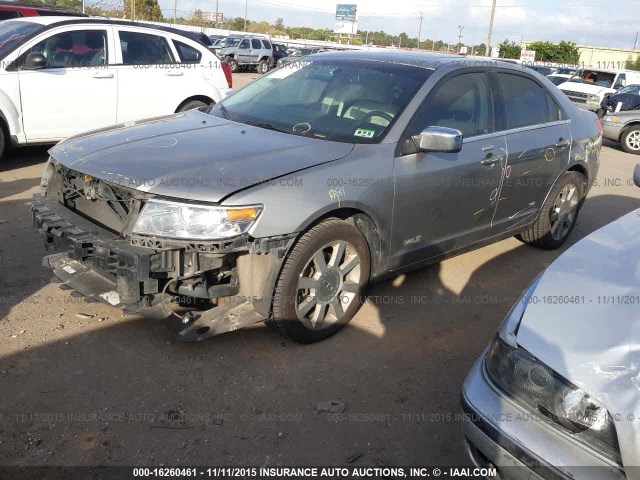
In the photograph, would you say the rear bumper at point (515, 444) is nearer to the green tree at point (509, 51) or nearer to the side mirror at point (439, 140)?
the side mirror at point (439, 140)

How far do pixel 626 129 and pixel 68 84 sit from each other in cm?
1223

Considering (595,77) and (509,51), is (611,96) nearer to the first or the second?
(595,77)

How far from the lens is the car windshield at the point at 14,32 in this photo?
Answer: 689cm

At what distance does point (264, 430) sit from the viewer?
2.89 meters

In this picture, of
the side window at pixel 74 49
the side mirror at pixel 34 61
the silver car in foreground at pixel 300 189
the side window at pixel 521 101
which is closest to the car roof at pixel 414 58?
the silver car in foreground at pixel 300 189

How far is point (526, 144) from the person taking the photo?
4754mm

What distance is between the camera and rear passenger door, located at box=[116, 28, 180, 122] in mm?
7766

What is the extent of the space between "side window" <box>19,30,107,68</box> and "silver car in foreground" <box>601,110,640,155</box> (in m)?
11.7

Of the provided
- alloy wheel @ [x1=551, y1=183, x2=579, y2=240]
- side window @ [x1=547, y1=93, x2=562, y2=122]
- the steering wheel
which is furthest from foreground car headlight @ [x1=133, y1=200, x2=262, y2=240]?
alloy wheel @ [x1=551, y1=183, x2=579, y2=240]

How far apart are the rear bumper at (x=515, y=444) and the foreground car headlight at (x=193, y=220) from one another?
1.39m

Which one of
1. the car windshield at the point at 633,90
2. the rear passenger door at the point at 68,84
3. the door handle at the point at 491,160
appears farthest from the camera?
the car windshield at the point at 633,90

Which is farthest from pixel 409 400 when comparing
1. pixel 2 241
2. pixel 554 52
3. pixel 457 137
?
pixel 554 52

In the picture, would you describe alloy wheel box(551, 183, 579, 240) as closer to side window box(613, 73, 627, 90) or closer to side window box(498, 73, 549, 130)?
side window box(498, 73, 549, 130)

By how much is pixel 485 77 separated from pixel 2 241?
4148 mm
